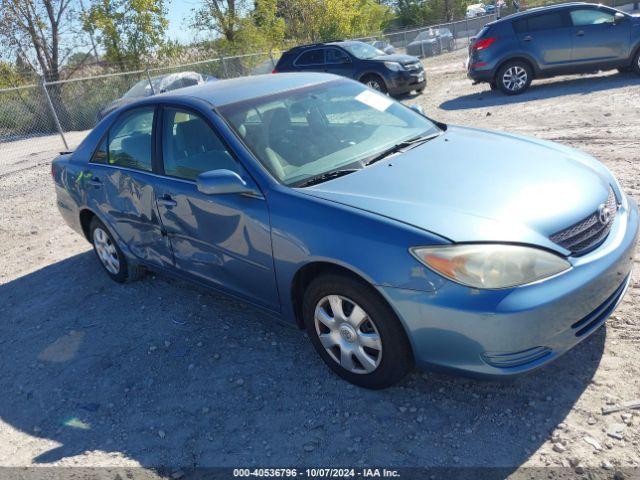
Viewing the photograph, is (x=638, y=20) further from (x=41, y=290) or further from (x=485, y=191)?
(x=41, y=290)

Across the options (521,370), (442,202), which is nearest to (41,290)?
(442,202)

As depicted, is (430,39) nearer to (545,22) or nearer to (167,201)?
(545,22)

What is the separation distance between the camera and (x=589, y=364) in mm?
3047

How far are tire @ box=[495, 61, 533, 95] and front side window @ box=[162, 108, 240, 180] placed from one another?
9.70m

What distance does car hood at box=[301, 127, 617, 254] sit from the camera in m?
2.67

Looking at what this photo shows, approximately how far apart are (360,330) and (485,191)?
100cm

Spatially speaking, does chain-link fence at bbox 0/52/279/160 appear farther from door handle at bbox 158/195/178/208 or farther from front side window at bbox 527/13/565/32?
door handle at bbox 158/195/178/208

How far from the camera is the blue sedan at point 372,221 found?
256 centimetres

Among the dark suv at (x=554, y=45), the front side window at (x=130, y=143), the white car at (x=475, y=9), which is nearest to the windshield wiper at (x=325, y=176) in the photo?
the front side window at (x=130, y=143)

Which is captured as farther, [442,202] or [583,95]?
[583,95]

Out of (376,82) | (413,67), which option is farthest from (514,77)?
(376,82)

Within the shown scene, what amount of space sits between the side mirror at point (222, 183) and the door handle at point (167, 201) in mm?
676

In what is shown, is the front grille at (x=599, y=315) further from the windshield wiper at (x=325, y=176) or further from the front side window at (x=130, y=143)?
the front side window at (x=130, y=143)

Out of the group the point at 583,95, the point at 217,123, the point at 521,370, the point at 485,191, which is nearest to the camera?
the point at 521,370
